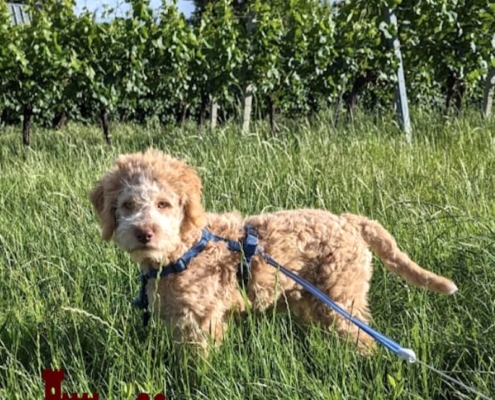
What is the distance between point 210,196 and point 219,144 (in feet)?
6.25

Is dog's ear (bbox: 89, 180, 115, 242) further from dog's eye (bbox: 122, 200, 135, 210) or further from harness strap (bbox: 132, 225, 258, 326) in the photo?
harness strap (bbox: 132, 225, 258, 326)

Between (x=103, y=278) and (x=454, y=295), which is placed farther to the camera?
(x=103, y=278)

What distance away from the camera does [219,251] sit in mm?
2891

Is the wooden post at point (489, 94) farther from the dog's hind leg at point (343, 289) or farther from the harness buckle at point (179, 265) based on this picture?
the harness buckle at point (179, 265)

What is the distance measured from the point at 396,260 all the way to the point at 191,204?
3.59 feet

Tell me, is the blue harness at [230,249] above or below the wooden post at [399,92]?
below

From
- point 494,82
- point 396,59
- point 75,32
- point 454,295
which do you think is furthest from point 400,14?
point 454,295

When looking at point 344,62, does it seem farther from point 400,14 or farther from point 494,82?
point 494,82

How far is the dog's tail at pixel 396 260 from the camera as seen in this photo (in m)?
2.83

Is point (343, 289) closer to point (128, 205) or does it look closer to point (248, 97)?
point (128, 205)

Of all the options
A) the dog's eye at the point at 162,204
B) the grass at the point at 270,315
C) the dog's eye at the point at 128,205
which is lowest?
the grass at the point at 270,315

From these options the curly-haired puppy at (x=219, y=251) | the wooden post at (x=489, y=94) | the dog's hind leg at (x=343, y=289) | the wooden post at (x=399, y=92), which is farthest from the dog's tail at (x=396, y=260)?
the wooden post at (x=489, y=94)

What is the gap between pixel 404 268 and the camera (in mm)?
2955

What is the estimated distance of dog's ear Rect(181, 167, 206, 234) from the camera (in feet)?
9.09
